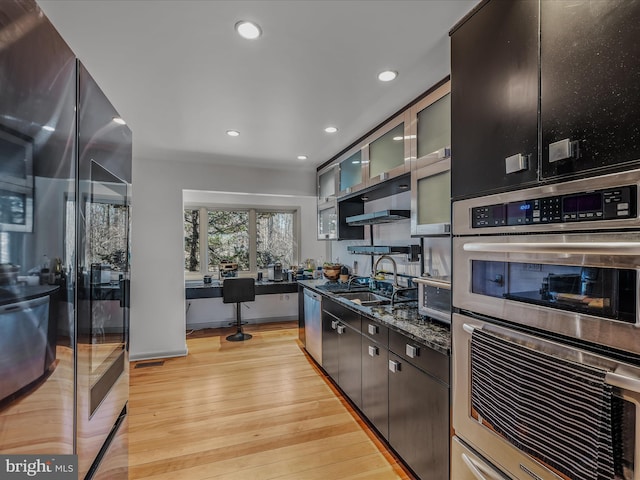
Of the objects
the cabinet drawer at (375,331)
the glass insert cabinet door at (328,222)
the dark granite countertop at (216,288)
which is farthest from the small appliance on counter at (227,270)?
the cabinet drawer at (375,331)

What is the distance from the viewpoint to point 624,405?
0.83 m

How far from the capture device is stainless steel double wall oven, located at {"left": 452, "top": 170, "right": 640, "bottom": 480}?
832mm

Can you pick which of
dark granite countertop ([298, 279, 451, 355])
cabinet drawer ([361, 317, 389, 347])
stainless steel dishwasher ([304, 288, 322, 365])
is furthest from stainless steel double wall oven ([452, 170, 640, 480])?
stainless steel dishwasher ([304, 288, 322, 365])

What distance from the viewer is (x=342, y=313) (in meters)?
2.78

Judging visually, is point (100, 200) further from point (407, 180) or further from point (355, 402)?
point (355, 402)

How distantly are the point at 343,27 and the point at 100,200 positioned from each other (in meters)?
1.36

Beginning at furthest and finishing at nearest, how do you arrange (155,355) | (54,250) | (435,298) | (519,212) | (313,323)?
(155,355) → (313,323) → (435,298) → (519,212) → (54,250)

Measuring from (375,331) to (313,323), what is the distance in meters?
1.48

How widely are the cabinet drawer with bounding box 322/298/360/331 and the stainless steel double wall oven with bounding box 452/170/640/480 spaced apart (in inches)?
46.2

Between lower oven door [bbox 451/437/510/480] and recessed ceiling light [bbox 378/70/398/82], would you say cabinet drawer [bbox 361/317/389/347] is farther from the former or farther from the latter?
recessed ceiling light [bbox 378/70/398/82]

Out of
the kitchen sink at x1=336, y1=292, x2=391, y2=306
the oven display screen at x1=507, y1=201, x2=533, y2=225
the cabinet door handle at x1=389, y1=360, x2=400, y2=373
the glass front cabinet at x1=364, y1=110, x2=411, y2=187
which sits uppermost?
the glass front cabinet at x1=364, y1=110, x2=411, y2=187

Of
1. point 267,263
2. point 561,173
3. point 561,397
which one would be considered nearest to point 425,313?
point 561,397

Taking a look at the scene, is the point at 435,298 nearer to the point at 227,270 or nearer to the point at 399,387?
the point at 399,387

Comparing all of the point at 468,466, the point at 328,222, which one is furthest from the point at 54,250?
the point at 328,222
